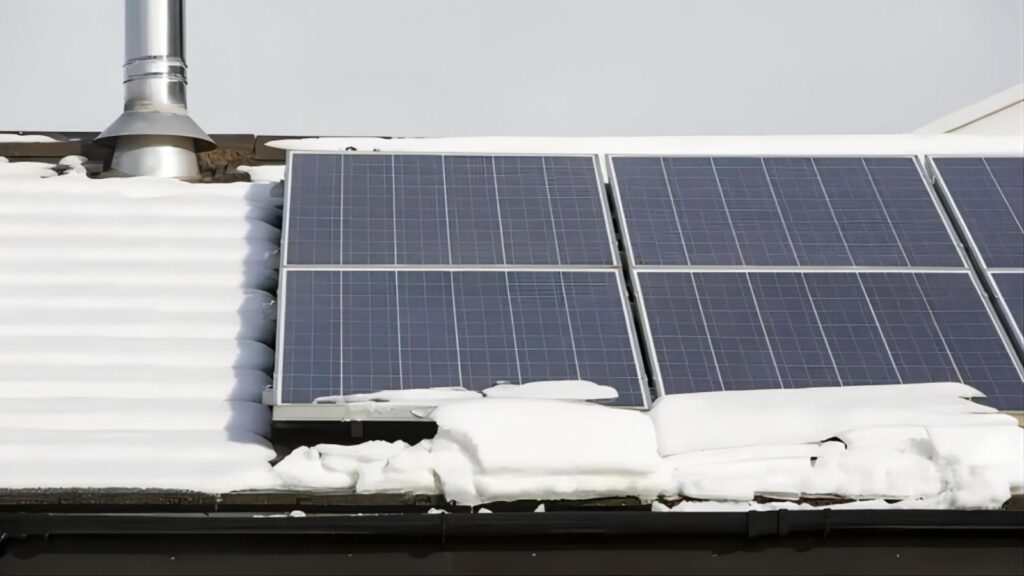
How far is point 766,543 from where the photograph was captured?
6641mm

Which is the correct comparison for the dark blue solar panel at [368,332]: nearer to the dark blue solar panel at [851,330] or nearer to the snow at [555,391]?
the snow at [555,391]

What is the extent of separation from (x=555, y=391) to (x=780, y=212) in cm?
235

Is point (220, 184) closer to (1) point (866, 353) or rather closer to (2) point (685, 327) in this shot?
(2) point (685, 327)

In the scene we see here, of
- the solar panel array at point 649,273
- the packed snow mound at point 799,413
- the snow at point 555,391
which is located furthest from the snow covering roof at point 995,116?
the snow at point 555,391

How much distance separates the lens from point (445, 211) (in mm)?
8586

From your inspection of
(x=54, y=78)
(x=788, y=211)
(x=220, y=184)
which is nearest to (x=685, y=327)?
(x=788, y=211)

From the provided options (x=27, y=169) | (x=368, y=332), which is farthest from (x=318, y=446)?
(x=27, y=169)

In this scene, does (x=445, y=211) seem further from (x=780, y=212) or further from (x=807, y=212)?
(x=807, y=212)

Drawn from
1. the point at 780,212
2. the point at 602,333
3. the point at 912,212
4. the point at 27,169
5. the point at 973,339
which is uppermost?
the point at 27,169

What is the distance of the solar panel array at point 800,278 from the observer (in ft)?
24.7

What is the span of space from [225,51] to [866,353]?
3095cm

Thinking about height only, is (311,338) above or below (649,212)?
below

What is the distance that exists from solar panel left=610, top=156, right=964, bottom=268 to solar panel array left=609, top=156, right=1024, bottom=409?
0.04ft

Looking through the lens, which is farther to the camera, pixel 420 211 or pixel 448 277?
pixel 420 211
